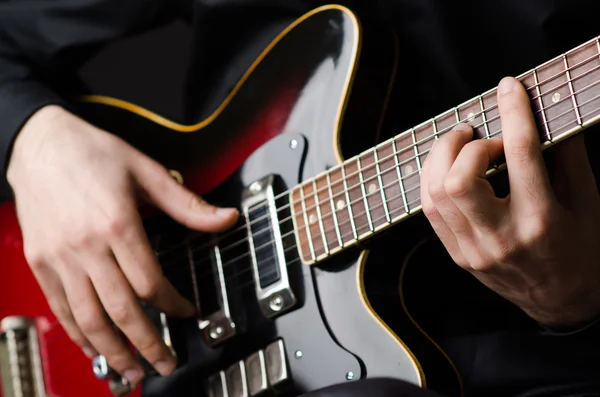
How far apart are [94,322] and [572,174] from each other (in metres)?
0.59

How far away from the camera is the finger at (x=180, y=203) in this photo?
894mm

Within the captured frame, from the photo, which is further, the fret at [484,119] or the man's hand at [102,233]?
the man's hand at [102,233]

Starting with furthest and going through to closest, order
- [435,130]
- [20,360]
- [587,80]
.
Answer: [20,360] < [435,130] < [587,80]

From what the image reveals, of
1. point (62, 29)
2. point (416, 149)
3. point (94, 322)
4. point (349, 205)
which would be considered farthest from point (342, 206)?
point (62, 29)

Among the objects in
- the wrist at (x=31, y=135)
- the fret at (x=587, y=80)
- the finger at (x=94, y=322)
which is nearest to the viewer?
the fret at (x=587, y=80)

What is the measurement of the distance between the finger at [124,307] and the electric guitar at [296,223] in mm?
44

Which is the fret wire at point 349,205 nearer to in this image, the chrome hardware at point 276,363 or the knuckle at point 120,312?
the chrome hardware at point 276,363

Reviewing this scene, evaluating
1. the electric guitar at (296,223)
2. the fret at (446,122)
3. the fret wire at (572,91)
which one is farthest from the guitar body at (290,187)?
the fret wire at (572,91)

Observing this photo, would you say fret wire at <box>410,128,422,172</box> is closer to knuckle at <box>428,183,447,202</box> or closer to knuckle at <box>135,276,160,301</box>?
knuckle at <box>428,183,447,202</box>

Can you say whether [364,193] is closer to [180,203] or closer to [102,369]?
[180,203]

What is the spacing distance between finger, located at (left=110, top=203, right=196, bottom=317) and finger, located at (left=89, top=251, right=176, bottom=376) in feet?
0.04

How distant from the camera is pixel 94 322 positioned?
92cm

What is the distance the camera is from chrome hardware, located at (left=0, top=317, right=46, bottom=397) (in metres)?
1.04

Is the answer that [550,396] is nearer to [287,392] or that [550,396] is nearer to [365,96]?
[287,392]
